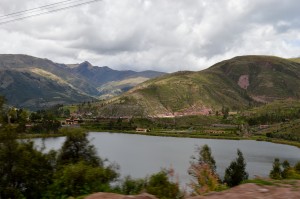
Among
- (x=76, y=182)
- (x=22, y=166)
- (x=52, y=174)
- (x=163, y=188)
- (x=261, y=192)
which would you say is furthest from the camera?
(x=52, y=174)

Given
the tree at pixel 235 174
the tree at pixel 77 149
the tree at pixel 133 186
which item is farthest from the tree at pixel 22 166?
the tree at pixel 235 174

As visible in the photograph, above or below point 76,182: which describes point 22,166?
above

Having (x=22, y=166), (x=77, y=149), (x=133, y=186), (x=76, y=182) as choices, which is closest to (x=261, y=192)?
(x=76, y=182)

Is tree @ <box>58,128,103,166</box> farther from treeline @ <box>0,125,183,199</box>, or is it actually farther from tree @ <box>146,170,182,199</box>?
tree @ <box>146,170,182,199</box>

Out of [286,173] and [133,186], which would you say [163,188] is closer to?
[133,186]

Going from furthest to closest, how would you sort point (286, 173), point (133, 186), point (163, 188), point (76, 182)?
1. point (286, 173)
2. point (133, 186)
3. point (163, 188)
4. point (76, 182)

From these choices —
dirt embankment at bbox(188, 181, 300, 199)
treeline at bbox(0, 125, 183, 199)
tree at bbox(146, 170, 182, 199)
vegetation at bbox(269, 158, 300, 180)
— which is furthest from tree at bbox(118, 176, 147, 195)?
dirt embankment at bbox(188, 181, 300, 199)

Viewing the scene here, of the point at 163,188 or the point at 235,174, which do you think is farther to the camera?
the point at 235,174

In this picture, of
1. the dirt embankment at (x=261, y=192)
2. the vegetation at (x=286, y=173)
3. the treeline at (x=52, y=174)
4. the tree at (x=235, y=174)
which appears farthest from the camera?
the tree at (x=235, y=174)

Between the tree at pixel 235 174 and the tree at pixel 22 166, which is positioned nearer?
the tree at pixel 22 166

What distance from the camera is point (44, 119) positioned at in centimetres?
19250

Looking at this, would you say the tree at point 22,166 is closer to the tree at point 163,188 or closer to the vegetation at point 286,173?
the tree at point 163,188


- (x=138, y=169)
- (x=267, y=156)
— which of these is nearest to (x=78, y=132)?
(x=138, y=169)

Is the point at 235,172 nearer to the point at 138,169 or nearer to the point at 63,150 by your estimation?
the point at 138,169
